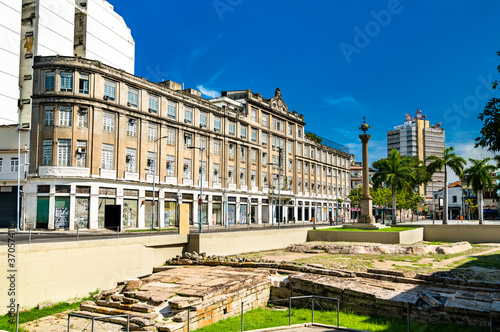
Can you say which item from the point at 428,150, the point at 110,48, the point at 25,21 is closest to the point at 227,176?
the point at 110,48

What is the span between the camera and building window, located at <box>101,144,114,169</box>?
4292 centimetres

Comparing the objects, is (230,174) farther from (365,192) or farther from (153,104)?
(365,192)

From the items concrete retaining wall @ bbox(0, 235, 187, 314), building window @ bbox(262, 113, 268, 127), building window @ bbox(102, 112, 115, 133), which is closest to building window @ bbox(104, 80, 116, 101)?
building window @ bbox(102, 112, 115, 133)

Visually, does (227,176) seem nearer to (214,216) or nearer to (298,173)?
(214,216)

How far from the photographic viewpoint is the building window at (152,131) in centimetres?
4841

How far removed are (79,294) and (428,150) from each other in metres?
186

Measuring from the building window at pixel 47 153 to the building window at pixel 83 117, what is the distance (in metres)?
3.40

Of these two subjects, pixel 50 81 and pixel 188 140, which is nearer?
pixel 50 81

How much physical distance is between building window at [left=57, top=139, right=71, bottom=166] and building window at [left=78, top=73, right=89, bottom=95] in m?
5.30

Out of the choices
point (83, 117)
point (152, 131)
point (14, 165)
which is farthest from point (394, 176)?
point (14, 165)

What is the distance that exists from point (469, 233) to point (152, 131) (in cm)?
3626

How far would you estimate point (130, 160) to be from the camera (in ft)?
150

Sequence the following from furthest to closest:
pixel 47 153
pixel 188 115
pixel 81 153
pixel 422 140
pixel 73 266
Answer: pixel 422 140, pixel 188 115, pixel 81 153, pixel 47 153, pixel 73 266

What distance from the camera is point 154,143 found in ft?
157
